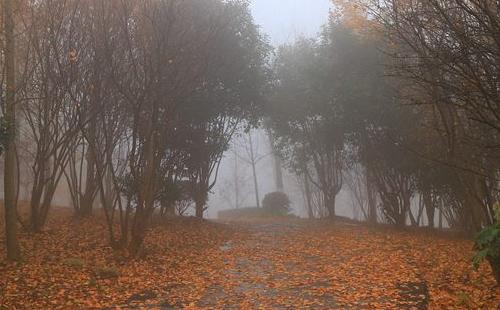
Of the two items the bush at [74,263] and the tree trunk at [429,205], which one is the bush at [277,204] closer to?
the tree trunk at [429,205]

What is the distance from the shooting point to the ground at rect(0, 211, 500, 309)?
275 inches

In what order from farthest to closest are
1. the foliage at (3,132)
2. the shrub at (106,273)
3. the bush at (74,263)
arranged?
the bush at (74,263), the shrub at (106,273), the foliage at (3,132)

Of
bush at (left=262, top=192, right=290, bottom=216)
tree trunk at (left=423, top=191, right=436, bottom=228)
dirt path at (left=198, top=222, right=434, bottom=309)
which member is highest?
bush at (left=262, top=192, right=290, bottom=216)

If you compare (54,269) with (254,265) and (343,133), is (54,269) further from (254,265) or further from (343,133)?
(343,133)

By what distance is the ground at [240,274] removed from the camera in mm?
6996

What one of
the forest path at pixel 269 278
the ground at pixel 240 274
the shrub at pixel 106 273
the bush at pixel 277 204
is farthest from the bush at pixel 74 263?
the bush at pixel 277 204

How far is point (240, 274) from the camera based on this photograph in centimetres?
Answer: 905

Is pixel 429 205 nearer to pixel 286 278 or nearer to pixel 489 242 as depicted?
pixel 286 278

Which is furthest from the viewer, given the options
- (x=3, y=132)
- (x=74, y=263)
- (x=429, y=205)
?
(x=429, y=205)

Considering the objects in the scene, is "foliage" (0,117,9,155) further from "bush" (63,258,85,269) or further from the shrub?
the shrub

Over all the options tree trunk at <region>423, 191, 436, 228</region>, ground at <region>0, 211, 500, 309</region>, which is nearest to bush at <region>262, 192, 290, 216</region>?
tree trunk at <region>423, 191, 436, 228</region>

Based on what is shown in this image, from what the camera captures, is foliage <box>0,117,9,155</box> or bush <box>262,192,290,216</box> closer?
foliage <box>0,117,9,155</box>

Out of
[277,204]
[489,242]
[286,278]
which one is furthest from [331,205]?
[489,242]

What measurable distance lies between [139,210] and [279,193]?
15.5 m
